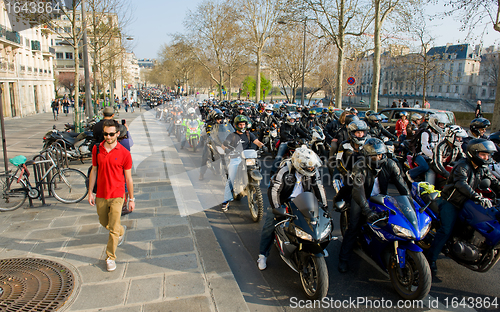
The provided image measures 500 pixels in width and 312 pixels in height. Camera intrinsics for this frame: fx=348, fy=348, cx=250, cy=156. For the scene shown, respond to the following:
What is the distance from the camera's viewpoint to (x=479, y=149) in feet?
13.0

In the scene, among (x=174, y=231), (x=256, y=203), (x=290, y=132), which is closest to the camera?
(x=174, y=231)

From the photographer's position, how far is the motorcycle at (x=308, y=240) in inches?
135

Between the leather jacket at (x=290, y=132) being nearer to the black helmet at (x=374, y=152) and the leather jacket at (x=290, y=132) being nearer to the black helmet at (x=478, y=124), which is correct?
the black helmet at (x=478, y=124)

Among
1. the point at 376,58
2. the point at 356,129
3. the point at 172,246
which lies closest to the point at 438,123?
the point at 356,129

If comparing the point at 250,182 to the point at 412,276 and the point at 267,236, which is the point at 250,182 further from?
the point at 412,276

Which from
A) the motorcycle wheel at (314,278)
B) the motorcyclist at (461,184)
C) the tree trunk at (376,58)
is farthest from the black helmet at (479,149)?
the tree trunk at (376,58)

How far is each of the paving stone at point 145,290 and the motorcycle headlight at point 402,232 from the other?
2.46 m

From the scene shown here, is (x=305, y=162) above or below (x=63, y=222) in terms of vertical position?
above

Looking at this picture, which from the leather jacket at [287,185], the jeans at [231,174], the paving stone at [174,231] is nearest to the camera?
the leather jacket at [287,185]

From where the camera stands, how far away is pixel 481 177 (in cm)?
409

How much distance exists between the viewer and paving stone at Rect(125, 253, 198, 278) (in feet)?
13.0

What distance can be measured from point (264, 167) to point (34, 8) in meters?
8.91

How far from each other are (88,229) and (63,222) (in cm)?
60

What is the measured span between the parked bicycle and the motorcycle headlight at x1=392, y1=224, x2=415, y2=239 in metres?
5.39
